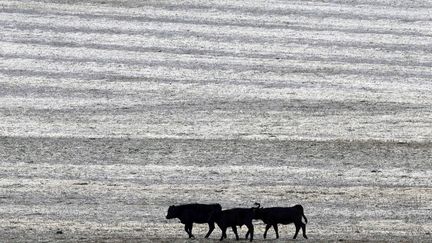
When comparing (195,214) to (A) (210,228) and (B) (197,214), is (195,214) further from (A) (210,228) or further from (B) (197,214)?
(A) (210,228)

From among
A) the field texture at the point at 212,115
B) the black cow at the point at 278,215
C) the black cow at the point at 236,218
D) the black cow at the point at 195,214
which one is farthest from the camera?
the field texture at the point at 212,115

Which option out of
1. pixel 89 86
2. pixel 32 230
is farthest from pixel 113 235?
pixel 89 86

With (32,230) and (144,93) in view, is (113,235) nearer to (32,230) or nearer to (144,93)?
(32,230)

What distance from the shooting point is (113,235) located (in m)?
18.5

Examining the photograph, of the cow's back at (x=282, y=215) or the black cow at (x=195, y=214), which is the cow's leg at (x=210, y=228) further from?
the cow's back at (x=282, y=215)

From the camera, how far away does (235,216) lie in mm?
18000

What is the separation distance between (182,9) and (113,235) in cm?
2317

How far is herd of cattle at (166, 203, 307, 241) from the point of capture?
18.0 metres

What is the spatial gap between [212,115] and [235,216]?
1242 cm

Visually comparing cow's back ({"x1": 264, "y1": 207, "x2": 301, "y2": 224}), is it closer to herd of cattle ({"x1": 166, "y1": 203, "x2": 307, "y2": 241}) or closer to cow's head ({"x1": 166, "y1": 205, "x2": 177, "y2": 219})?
herd of cattle ({"x1": 166, "y1": 203, "x2": 307, "y2": 241})

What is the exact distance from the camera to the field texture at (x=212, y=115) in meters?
21.1

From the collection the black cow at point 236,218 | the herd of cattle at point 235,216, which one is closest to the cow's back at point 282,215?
the herd of cattle at point 235,216

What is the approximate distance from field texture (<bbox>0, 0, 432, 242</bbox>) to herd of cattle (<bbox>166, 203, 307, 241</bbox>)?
19.2 inches

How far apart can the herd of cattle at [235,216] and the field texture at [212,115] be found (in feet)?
1.60
